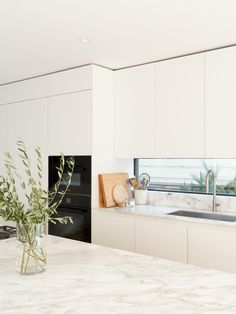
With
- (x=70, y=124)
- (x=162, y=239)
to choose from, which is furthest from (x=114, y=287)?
(x=70, y=124)

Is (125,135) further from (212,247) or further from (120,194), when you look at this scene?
(212,247)

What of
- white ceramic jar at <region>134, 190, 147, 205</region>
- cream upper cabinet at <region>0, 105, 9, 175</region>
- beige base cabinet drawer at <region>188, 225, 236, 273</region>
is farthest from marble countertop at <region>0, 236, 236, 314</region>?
cream upper cabinet at <region>0, 105, 9, 175</region>

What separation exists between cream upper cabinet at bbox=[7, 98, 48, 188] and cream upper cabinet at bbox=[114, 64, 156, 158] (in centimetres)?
87

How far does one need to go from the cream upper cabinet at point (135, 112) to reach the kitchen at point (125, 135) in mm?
11

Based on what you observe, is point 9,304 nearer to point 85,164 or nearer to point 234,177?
point 85,164

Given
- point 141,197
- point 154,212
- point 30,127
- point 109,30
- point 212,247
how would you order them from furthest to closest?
1. point 30,127
2. point 141,197
3. point 154,212
4. point 212,247
5. point 109,30

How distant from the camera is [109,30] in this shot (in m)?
2.46

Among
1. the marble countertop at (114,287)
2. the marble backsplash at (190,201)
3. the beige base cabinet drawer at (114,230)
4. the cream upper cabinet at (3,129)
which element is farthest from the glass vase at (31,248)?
the cream upper cabinet at (3,129)

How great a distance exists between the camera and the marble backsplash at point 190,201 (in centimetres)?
320

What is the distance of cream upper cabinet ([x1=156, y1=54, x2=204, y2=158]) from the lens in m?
2.97

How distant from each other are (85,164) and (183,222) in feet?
3.85

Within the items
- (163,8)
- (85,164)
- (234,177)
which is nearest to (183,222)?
(234,177)

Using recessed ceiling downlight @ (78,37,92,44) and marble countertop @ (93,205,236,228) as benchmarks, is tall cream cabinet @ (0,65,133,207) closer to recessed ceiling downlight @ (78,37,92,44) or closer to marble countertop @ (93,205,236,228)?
marble countertop @ (93,205,236,228)

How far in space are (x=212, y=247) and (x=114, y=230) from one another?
0.97 m
